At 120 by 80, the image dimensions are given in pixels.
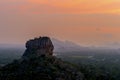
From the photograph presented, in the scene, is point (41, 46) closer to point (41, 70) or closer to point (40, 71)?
point (41, 70)

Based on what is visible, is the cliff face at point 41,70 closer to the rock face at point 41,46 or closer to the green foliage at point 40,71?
the green foliage at point 40,71

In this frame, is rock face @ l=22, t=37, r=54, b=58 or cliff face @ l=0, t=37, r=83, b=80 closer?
cliff face @ l=0, t=37, r=83, b=80

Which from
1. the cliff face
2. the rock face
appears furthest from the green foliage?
the rock face

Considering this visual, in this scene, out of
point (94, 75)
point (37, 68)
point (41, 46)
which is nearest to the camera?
point (37, 68)

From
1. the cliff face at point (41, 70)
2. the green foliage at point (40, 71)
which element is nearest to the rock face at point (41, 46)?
the cliff face at point (41, 70)

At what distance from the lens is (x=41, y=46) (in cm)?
10075

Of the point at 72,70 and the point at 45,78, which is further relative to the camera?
the point at 72,70

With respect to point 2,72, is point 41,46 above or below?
above

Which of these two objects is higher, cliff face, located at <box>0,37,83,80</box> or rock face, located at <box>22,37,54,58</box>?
rock face, located at <box>22,37,54,58</box>

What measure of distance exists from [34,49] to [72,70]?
92.6 feet

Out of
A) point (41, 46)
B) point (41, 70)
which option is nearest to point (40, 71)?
point (41, 70)

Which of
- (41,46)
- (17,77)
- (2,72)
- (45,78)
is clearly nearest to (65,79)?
(45,78)

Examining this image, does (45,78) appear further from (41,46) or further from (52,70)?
(41,46)

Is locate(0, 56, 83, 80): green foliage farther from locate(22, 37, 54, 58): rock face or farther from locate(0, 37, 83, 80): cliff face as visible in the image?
locate(22, 37, 54, 58): rock face
